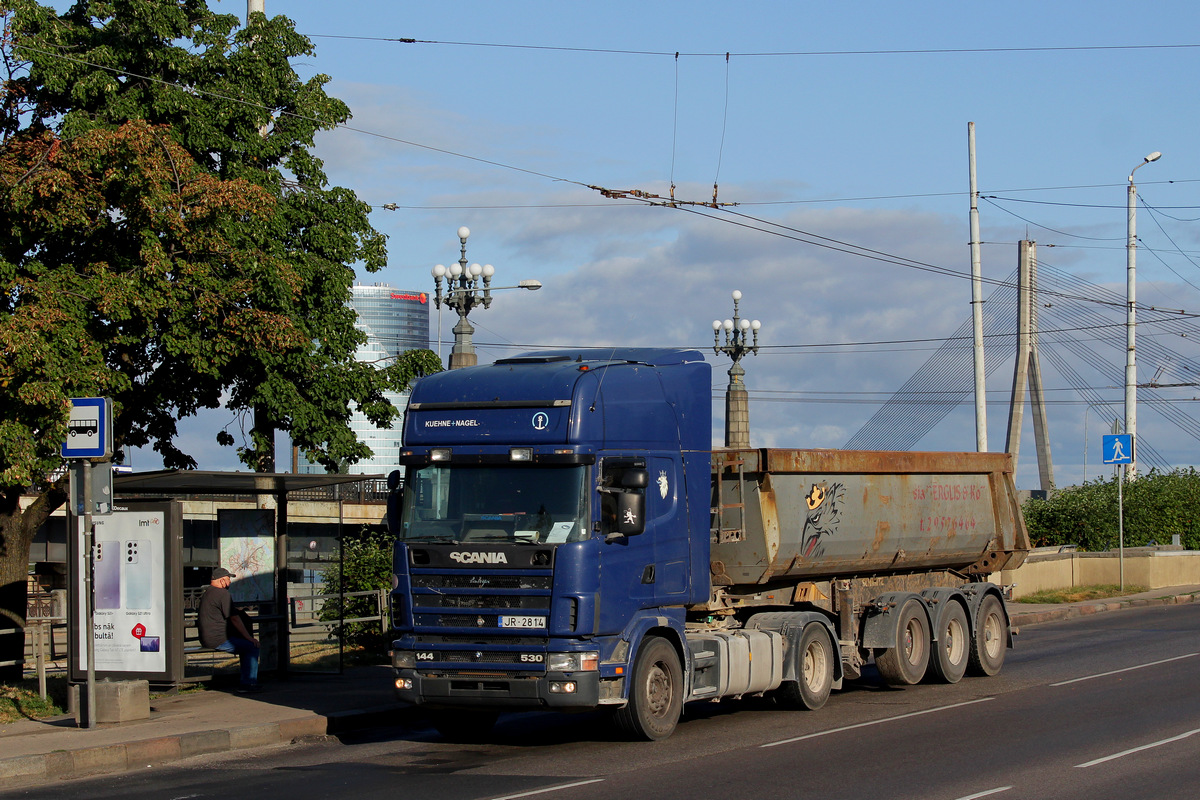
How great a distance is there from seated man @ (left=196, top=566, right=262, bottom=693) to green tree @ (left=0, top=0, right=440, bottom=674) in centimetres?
234

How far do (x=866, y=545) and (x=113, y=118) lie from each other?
11130 mm

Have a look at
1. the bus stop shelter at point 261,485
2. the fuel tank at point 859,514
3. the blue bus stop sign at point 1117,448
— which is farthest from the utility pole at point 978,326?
the bus stop shelter at point 261,485

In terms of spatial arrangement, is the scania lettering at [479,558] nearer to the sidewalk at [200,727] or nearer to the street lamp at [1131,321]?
the sidewalk at [200,727]

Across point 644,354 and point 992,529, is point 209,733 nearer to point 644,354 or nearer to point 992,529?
point 644,354

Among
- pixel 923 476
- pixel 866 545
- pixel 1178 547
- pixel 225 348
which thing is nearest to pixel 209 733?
pixel 225 348

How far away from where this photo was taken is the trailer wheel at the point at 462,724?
12.8 meters

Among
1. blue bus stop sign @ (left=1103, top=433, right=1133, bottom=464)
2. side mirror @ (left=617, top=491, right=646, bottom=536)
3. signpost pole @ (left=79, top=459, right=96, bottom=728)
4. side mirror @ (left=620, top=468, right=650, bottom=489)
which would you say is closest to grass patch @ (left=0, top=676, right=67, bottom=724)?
signpost pole @ (left=79, top=459, right=96, bottom=728)

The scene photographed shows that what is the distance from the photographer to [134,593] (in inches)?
547

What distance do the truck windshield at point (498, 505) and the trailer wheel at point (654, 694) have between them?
1516 millimetres

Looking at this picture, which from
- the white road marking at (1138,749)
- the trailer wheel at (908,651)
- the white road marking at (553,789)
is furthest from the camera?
the trailer wheel at (908,651)

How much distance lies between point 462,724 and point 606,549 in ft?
9.48

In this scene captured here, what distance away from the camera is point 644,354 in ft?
42.5

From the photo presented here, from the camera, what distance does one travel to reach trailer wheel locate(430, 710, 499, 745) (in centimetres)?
1277

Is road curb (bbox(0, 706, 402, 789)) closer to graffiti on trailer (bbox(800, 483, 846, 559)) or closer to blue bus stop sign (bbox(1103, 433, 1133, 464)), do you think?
graffiti on trailer (bbox(800, 483, 846, 559))
